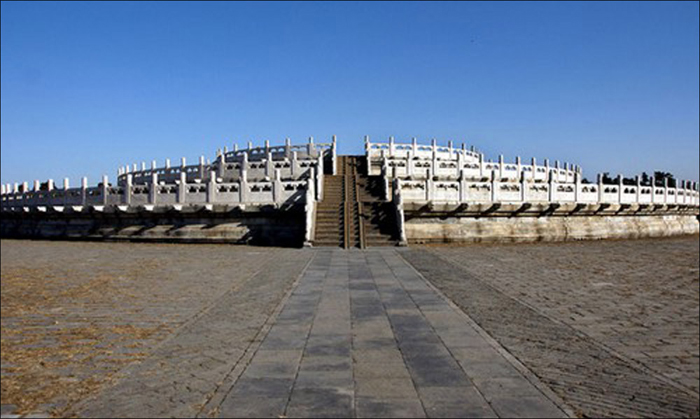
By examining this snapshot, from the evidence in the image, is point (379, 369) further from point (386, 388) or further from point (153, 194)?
point (153, 194)

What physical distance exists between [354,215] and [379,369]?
18.6 metres

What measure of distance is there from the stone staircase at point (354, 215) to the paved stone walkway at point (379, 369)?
1197 centimetres

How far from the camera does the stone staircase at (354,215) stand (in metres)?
21.6

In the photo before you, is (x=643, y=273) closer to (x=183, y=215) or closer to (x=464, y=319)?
(x=464, y=319)

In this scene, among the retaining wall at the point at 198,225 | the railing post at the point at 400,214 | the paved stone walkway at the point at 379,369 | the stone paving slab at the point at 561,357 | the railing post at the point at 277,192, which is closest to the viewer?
the paved stone walkway at the point at 379,369

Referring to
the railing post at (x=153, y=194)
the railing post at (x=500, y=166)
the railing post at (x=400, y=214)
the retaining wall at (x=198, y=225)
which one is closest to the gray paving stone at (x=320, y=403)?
the railing post at (x=400, y=214)

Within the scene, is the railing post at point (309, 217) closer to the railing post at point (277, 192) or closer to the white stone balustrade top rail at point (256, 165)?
the railing post at point (277, 192)

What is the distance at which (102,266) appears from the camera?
1489 centimetres

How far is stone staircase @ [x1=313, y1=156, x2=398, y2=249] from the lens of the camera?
21.6 m

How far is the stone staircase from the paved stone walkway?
11967 millimetres

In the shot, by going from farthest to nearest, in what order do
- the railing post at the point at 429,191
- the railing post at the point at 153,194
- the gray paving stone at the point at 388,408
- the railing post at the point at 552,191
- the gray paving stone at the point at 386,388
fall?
the railing post at the point at 552,191 < the railing post at the point at 153,194 < the railing post at the point at 429,191 < the gray paving stone at the point at 386,388 < the gray paving stone at the point at 388,408

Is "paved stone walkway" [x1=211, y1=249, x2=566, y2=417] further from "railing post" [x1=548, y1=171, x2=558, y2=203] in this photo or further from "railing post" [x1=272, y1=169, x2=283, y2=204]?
"railing post" [x1=548, y1=171, x2=558, y2=203]

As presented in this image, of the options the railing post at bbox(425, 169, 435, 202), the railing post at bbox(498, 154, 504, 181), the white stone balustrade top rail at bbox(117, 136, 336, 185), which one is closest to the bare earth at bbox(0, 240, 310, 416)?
the railing post at bbox(425, 169, 435, 202)

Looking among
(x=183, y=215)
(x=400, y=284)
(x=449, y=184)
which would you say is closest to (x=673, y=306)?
(x=400, y=284)
